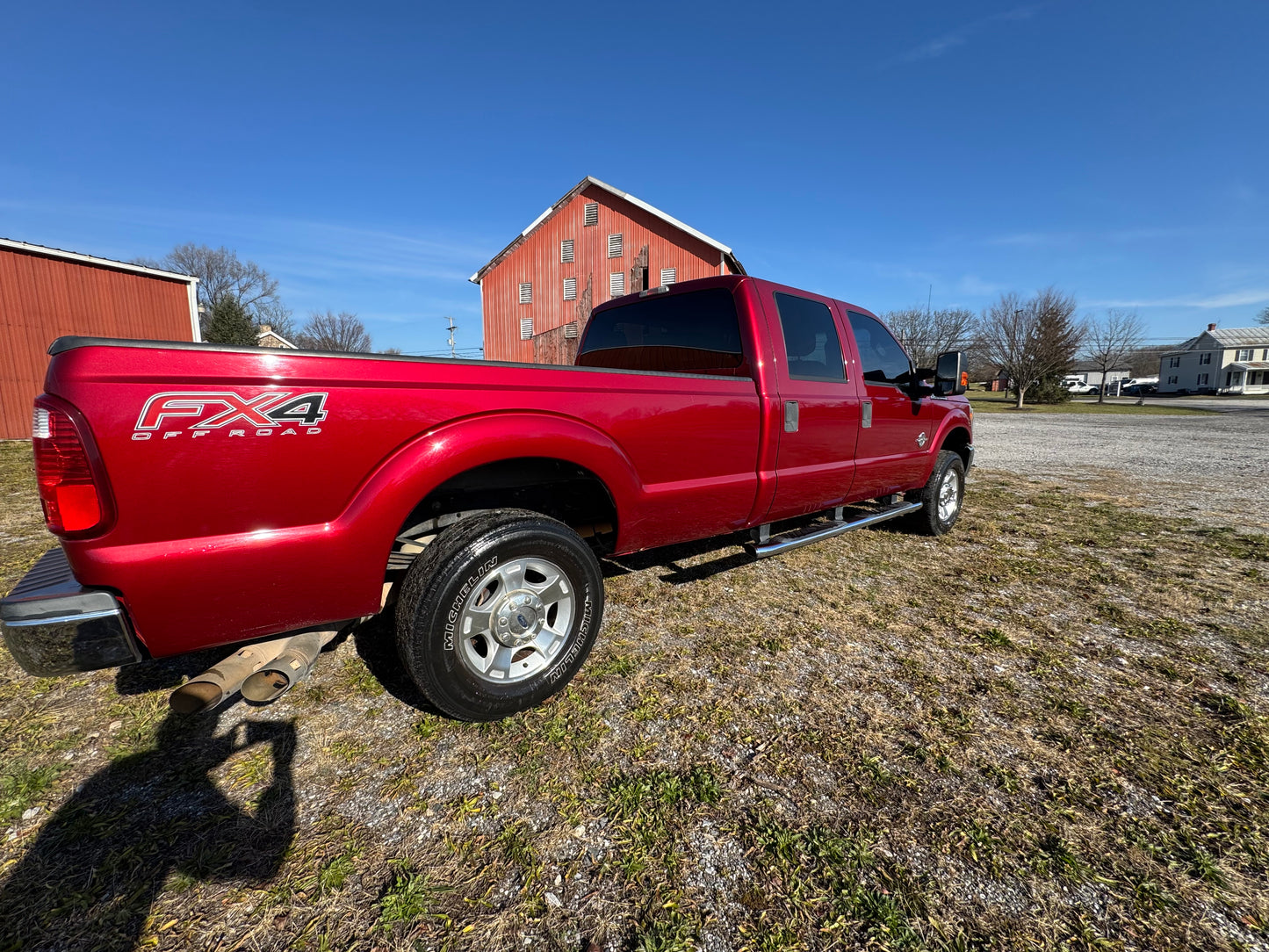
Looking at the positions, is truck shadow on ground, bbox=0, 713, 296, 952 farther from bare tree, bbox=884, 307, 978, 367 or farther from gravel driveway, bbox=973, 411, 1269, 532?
bare tree, bbox=884, 307, 978, 367

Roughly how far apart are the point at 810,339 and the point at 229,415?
11.0ft

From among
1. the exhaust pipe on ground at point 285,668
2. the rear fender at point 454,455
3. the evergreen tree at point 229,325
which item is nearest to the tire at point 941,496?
the rear fender at point 454,455

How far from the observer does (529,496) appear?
3023mm

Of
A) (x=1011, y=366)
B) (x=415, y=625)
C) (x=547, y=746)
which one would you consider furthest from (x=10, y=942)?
(x=1011, y=366)

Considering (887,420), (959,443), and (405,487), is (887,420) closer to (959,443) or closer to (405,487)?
(959,443)

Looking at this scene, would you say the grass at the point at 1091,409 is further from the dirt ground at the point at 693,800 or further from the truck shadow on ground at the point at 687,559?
the dirt ground at the point at 693,800

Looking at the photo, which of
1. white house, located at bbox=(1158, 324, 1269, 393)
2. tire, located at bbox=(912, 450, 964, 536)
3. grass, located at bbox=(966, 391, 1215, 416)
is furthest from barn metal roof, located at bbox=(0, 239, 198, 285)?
white house, located at bbox=(1158, 324, 1269, 393)

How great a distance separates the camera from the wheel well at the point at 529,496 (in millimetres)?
2484

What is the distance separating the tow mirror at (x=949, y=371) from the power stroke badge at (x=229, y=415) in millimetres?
4509

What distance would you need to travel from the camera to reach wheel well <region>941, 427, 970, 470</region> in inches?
222

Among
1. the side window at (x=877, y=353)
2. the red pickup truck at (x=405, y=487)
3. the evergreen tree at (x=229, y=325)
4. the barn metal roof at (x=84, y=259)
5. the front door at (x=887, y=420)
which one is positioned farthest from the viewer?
the evergreen tree at (x=229, y=325)

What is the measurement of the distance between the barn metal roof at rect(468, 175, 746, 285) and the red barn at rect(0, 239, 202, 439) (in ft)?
47.1

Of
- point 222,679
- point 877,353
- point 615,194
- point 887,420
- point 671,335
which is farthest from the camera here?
point 615,194

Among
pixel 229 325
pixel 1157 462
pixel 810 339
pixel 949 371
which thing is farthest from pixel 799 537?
pixel 229 325
